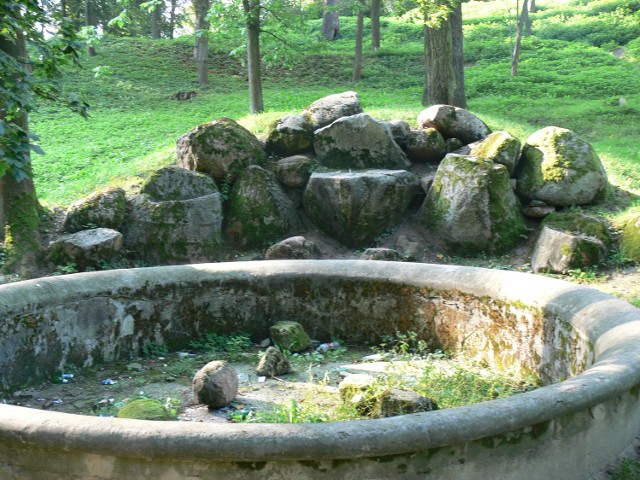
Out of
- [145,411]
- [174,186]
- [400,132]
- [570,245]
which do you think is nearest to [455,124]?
[400,132]

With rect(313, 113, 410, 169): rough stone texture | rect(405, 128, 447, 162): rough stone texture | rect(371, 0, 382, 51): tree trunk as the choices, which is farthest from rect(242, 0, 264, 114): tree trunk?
rect(371, 0, 382, 51): tree trunk

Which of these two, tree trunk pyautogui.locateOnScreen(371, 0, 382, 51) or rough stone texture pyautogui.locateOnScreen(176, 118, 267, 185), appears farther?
tree trunk pyautogui.locateOnScreen(371, 0, 382, 51)

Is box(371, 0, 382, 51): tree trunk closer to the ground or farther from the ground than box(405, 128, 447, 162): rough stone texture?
farther from the ground

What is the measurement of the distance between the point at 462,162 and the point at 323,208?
198 centimetres

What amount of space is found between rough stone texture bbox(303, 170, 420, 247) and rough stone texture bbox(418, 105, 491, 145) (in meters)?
1.19

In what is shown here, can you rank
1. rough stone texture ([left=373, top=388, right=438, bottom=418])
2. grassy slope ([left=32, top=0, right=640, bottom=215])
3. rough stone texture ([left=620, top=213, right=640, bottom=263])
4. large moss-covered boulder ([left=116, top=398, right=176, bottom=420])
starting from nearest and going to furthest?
rough stone texture ([left=373, top=388, right=438, bottom=418]), large moss-covered boulder ([left=116, top=398, right=176, bottom=420]), rough stone texture ([left=620, top=213, right=640, bottom=263]), grassy slope ([left=32, top=0, right=640, bottom=215])

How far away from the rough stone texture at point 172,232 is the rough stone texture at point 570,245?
4.21 m

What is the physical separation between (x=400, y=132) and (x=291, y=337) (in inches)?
218

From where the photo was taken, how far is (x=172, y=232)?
991 centimetres

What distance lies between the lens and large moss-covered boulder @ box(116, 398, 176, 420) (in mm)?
4758

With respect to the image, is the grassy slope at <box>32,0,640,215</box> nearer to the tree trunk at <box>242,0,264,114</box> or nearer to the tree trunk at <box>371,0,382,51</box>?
the tree trunk at <box>242,0,264,114</box>

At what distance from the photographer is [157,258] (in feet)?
32.4

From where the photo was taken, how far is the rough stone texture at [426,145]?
36.4ft

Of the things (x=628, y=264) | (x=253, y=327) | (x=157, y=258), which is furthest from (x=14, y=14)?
(x=628, y=264)
